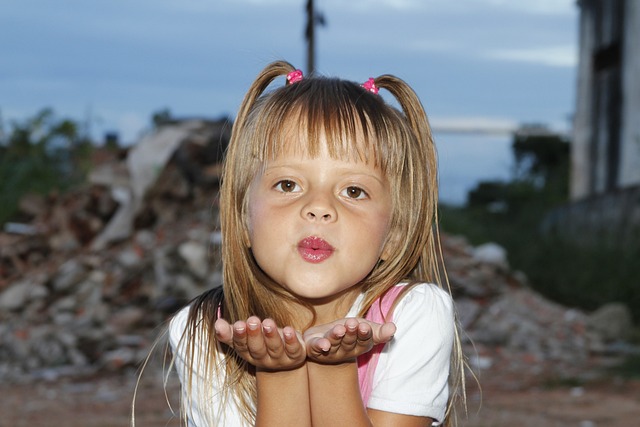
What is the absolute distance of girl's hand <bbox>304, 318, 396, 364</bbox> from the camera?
162 centimetres

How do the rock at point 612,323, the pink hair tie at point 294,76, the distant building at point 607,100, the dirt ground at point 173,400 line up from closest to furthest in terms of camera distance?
the pink hair tie at point 294,76
the dirt ground at point 173,400
the rock at point 612,323
the distant building at point 607,100

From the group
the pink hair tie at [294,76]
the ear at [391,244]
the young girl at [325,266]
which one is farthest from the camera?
the pink hair tie at [294,76]

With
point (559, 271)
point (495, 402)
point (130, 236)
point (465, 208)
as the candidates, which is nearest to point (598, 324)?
point (559, 271)

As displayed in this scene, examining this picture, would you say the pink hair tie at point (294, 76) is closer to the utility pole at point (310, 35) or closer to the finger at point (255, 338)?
the finger at point (255, 338)

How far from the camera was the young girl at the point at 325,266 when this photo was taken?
1.79 m

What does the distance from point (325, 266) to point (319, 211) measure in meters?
0.11

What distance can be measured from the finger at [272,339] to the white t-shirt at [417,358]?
34 cm

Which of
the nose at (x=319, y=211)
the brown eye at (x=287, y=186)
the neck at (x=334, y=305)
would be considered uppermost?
the brown eye at (x=287, y=186)

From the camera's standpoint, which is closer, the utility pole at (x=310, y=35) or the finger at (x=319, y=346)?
the finger at (x=319, y=346)

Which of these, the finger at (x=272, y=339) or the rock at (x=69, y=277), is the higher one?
the finger at (x=272, y=339)

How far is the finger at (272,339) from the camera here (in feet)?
5.33

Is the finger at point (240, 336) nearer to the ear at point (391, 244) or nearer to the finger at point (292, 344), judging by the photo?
the finger at point (292, 344)

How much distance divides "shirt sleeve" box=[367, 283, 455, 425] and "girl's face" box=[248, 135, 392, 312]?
14cm

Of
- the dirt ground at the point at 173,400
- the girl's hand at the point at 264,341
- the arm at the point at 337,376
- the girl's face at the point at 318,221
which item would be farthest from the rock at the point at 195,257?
the girl's hand at the point at 264,341
